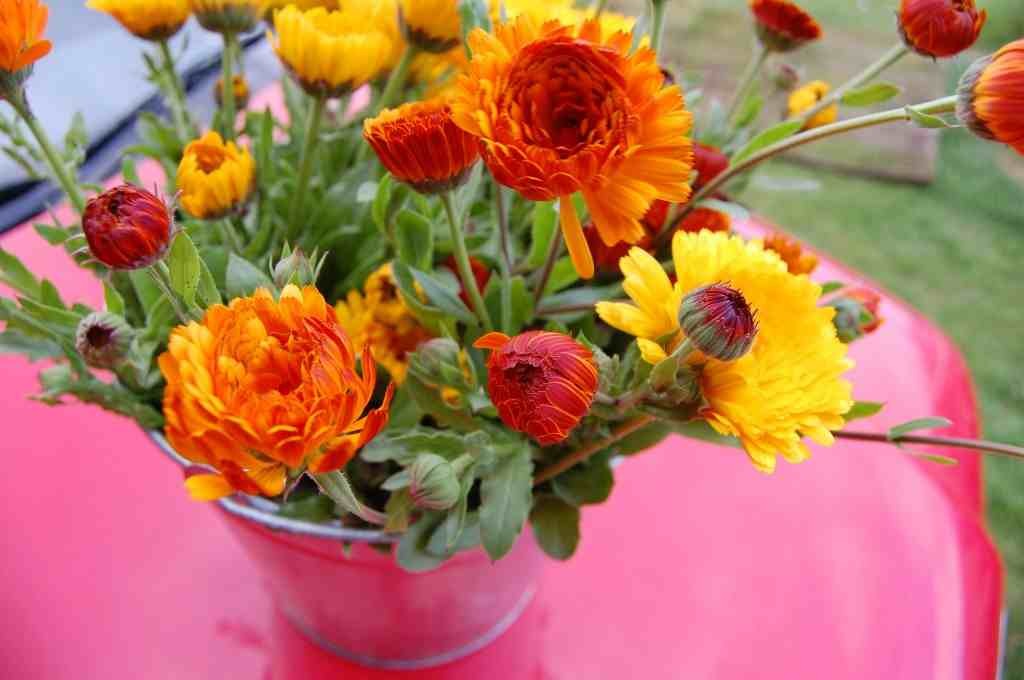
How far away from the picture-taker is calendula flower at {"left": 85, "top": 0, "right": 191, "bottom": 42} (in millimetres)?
334

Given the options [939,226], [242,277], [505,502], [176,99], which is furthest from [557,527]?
[939,226]

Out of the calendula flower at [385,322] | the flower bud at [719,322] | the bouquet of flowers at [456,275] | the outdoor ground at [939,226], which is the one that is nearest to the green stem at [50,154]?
the bouquet of flowers at [456,275]

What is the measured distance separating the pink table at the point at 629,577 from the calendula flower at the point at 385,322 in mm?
185

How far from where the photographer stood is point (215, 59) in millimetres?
824

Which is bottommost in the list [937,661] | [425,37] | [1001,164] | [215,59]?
[1001,164]

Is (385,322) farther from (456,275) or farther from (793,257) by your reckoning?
(793,257)

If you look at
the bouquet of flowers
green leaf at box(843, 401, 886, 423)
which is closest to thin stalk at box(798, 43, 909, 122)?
the bouquet of flowers

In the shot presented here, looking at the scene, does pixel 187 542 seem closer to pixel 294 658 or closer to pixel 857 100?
pixel 294 658

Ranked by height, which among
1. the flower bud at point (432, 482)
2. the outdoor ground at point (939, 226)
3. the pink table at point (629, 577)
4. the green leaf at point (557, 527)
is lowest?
the outdoor ground at point (939, 226)

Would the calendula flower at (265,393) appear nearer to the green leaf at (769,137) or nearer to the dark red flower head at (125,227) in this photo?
the dark red flower head at (125,227)

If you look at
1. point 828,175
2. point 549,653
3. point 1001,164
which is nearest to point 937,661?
point 549,653

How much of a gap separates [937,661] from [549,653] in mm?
206

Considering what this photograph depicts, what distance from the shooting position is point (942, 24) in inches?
11.5

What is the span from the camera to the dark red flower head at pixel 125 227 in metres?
0.22
